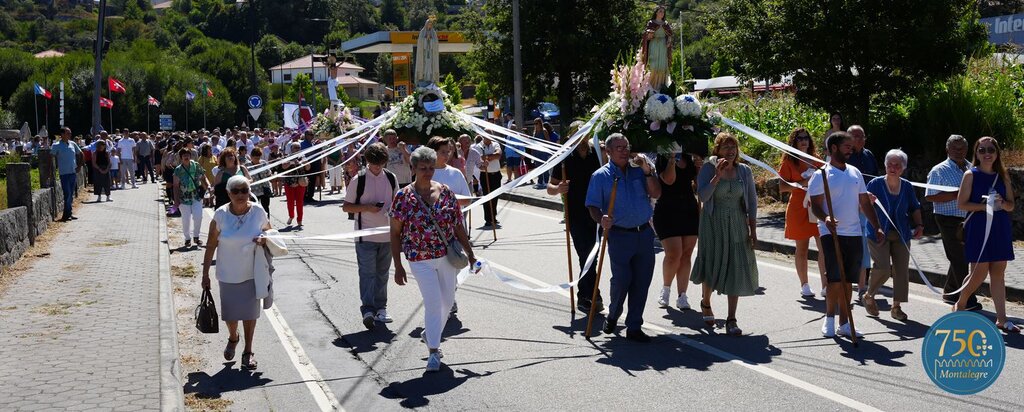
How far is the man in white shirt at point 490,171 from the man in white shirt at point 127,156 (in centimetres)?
1348

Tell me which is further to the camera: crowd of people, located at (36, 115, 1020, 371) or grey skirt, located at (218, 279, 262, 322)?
grey skirt, located at (218, 279, 262, 322)

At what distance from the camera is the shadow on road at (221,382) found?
25.4ft

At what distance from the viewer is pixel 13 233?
13.9 meters

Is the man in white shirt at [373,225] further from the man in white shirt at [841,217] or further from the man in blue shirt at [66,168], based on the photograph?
the man in blue shirt at [66,168]

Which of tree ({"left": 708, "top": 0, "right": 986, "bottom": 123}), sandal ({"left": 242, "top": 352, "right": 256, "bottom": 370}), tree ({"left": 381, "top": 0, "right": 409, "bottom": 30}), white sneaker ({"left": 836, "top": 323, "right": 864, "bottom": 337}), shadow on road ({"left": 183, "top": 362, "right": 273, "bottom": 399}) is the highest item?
tree ({"left": 381, "top": 0, "right": 409, "bottom": 30})

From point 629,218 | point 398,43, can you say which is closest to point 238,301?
point 629,218

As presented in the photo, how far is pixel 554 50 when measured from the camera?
3622cm

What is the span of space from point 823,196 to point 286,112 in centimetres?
3263

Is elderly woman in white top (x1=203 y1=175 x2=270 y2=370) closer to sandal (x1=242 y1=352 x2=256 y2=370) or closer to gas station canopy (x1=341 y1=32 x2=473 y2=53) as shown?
sandal (x1=242 y1=352 x2=256 y2=370)

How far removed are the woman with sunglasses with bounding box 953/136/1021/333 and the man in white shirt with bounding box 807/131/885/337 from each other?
82cm

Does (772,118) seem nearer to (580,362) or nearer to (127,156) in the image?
(580,362)

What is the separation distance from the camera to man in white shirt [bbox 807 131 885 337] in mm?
8711

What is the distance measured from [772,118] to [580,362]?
16.7 metres

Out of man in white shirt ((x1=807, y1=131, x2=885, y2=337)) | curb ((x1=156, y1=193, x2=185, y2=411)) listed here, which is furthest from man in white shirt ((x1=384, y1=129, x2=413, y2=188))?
man in white shirt ((x1=807, y1=131, x2=885, y2=337))
